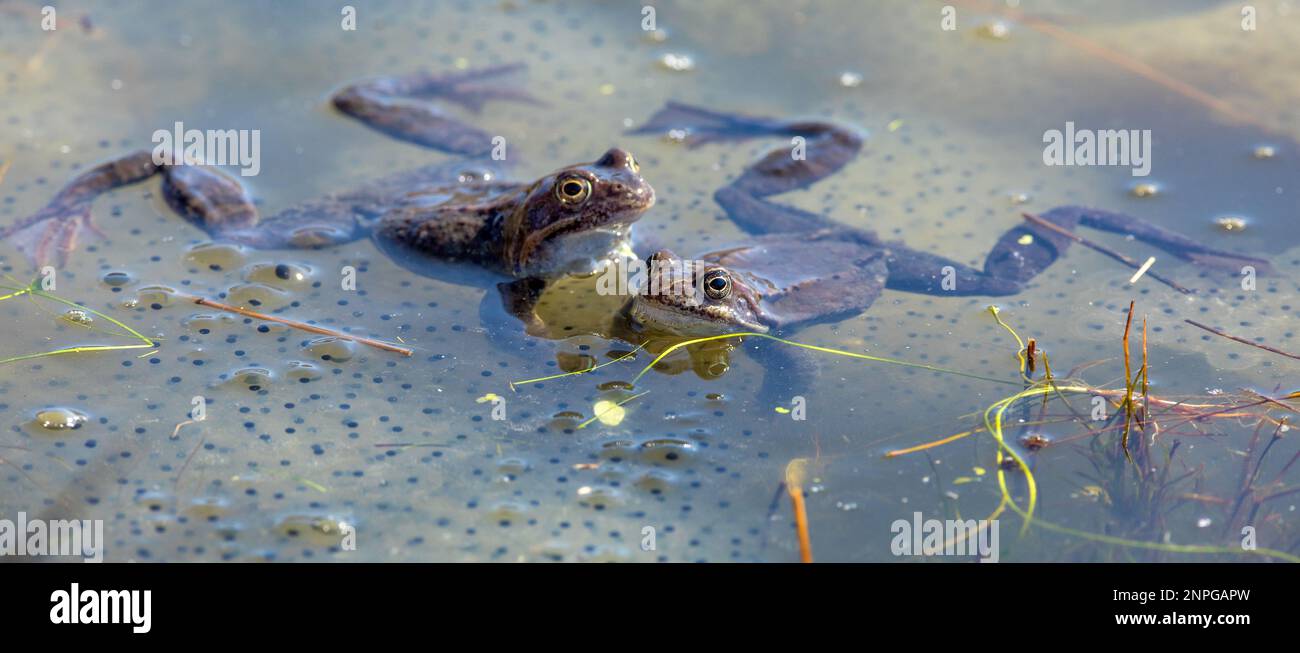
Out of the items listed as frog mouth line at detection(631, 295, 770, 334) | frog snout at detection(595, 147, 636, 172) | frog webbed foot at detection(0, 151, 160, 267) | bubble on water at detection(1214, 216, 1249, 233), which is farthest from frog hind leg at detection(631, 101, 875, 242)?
frog webbed foot at detection(0, 151, 160, 267)

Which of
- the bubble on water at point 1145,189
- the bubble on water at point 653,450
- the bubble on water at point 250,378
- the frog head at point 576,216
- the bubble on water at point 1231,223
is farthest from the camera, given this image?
the bubble on water at point 1145,189

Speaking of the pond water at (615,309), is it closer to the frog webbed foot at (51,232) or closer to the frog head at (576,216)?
the frog webbed foot at (51,232)

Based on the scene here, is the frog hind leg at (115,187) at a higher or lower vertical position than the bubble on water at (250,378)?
higher

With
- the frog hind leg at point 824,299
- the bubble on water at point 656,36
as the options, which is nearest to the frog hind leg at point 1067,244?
the frog hind leg at point 824,299

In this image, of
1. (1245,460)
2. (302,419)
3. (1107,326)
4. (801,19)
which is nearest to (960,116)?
(801,19)

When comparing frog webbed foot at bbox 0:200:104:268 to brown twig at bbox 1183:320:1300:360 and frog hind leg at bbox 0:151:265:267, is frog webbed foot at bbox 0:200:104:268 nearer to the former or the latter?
frog hind leg at bbox 0:151:265:267

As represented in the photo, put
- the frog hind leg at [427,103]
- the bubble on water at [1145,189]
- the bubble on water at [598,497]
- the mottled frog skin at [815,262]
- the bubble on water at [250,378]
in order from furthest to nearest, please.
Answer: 1. the frog hind leg at [427,103]
2. the bubble on water at [1145,189]
3. the mottled frog skin at [815,262]
4. the bubble on water at [250,378]
5. the bubble on water at [598,497]

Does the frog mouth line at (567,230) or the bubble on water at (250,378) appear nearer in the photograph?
the bubble on water at (250,378)
